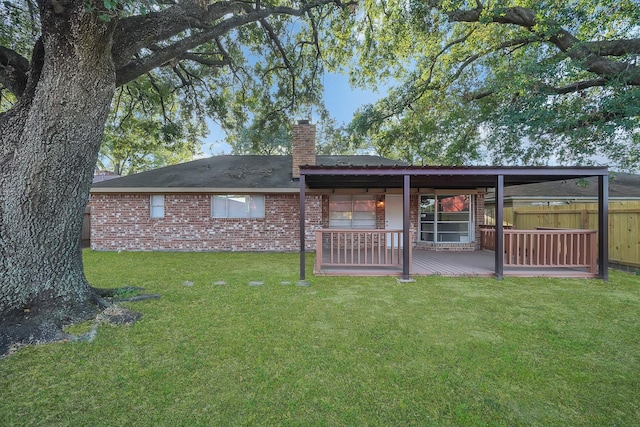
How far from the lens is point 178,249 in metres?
9.96

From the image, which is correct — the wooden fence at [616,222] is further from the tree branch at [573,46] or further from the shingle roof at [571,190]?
the tree branch at [573,46]

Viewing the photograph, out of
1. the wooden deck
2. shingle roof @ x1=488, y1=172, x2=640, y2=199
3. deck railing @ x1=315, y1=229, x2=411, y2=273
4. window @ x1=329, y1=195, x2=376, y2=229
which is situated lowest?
the wooden deck

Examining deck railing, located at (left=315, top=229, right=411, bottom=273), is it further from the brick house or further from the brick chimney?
the brick chimney

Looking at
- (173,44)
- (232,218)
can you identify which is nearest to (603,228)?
(173,44)

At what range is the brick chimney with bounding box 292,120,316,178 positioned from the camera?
956cm

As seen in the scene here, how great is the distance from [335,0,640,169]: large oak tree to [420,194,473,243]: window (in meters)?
2.62

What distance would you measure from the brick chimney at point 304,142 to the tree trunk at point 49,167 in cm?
636

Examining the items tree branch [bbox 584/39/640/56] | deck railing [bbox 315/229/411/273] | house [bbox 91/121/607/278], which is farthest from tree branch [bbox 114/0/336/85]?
tree branch [bbox 584/39/640/56]

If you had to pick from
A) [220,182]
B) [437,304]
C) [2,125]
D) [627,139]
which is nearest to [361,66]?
[220,182]

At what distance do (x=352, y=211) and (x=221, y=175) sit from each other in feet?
17.8

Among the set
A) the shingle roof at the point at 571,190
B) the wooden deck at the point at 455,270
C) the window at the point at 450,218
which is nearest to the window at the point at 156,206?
the wooden deck at the point at 455,270

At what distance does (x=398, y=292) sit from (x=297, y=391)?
126 inches

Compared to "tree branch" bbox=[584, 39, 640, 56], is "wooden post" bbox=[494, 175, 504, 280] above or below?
below

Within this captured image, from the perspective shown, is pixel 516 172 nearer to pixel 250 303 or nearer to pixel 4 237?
pixel 250 303
